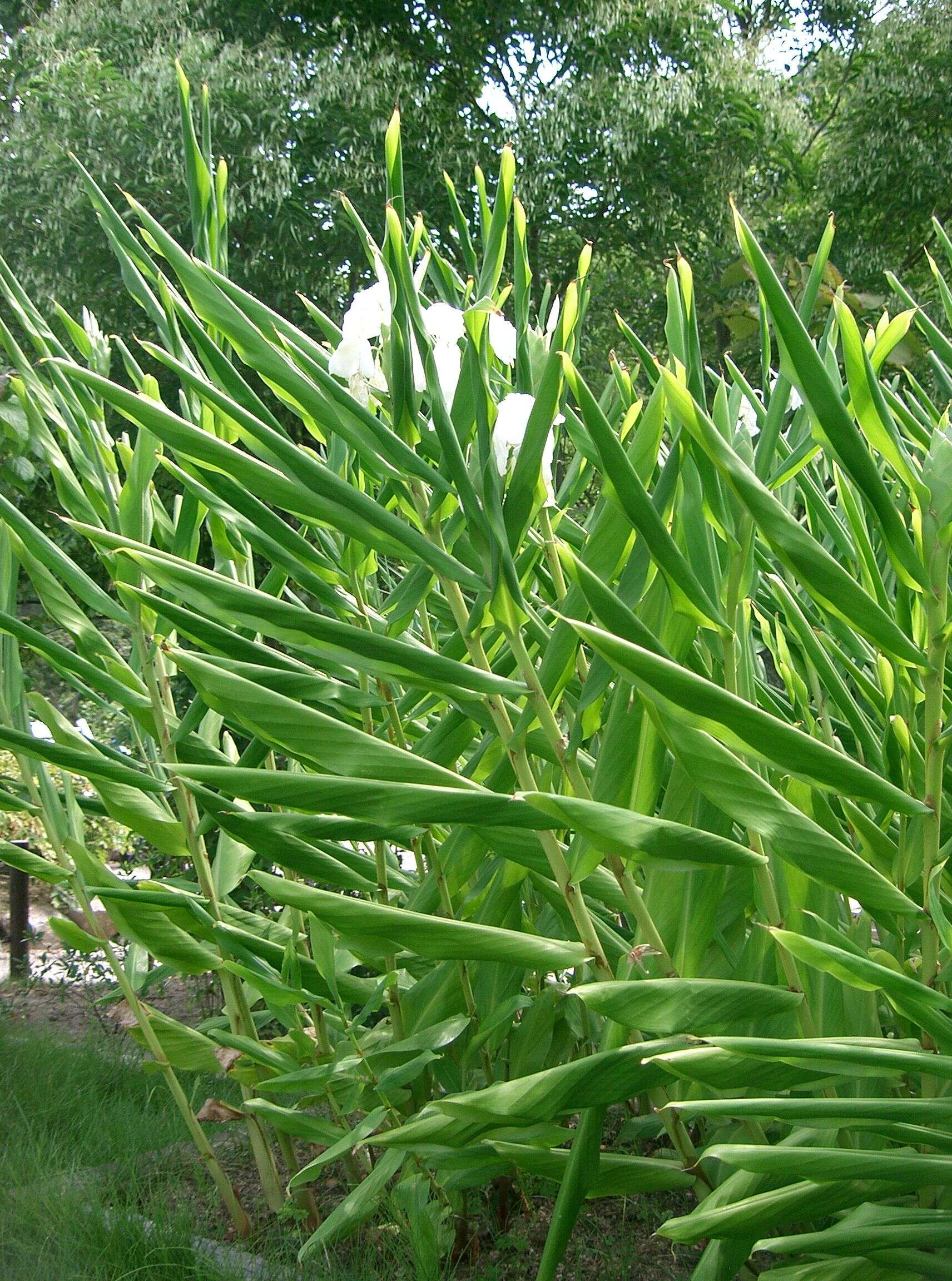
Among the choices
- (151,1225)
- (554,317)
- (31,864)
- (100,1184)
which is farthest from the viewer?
(100,1184)

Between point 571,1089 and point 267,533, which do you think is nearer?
point 571,1089

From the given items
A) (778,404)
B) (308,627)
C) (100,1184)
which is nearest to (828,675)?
(778,404)

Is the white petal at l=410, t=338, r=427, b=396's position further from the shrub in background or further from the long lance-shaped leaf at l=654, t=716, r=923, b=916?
the long lance-shaped leaf at l=654, t=716, r=923, b=916

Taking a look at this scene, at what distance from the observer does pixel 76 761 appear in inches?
37.0

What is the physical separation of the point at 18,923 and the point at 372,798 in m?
3.73

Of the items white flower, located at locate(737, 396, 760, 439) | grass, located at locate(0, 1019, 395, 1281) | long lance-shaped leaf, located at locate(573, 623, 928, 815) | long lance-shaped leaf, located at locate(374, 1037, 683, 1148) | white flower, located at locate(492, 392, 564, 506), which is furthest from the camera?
grass, located at locate(0, 1019, 395, 1281)

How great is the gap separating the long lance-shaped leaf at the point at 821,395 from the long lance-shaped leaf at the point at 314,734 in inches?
12.6

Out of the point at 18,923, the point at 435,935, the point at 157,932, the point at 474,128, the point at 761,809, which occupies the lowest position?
the point at 18,923

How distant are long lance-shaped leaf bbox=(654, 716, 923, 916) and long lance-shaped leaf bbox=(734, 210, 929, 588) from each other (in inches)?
6.8

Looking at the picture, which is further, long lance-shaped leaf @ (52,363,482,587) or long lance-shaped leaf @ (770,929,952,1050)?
long lance-shaped leaf @ (52,363,482,587)

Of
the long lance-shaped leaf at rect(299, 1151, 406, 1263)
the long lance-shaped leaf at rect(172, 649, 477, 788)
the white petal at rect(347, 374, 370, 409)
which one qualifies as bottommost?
the long lance-shaped leaf at rect(299, 1151, 406, 1263)

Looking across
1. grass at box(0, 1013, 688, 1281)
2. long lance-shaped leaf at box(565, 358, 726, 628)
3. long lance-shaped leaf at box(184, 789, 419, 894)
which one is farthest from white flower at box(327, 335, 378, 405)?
grass at box(0, 1013, 688, 1281)

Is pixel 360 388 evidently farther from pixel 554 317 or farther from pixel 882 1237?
pixel 882 1237

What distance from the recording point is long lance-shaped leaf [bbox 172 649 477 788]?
0.69 meters
